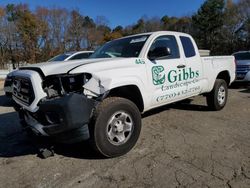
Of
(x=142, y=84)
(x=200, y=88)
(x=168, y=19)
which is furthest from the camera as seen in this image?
(x=168, y=19)

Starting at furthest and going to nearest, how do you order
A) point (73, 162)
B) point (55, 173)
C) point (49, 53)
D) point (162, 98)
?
point (49, 53) → point (162, 98) → point (73, 162) → point (55, 173)

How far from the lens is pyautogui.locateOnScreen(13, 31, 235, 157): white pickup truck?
138 inches

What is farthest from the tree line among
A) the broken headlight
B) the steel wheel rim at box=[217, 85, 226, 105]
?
the broken headlight

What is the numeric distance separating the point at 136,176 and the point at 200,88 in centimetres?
318

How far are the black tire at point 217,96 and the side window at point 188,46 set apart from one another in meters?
1.22

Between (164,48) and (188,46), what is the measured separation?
1419 millimetres

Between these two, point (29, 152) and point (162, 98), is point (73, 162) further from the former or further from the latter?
point (162, 98)

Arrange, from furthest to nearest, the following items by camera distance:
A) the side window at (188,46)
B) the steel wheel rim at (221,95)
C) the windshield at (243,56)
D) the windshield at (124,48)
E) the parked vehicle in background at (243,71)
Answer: the windshield at (243,56) → the parked vehicle in background at (243,71) → the steel wheel rim at (221,95) → the side window at (188,46) → the windshield at (124,48)

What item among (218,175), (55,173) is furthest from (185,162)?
(55,173)

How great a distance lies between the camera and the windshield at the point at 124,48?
15.9ft

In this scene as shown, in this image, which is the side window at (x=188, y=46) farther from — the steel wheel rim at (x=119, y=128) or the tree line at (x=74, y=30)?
the tree line at (x=74, y=30)

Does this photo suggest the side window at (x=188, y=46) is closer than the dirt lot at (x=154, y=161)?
No

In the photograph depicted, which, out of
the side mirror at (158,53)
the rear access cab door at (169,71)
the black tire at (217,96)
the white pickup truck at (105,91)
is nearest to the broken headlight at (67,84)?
the white pickup truck at (105,91)

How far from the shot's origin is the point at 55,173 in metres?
3.57
